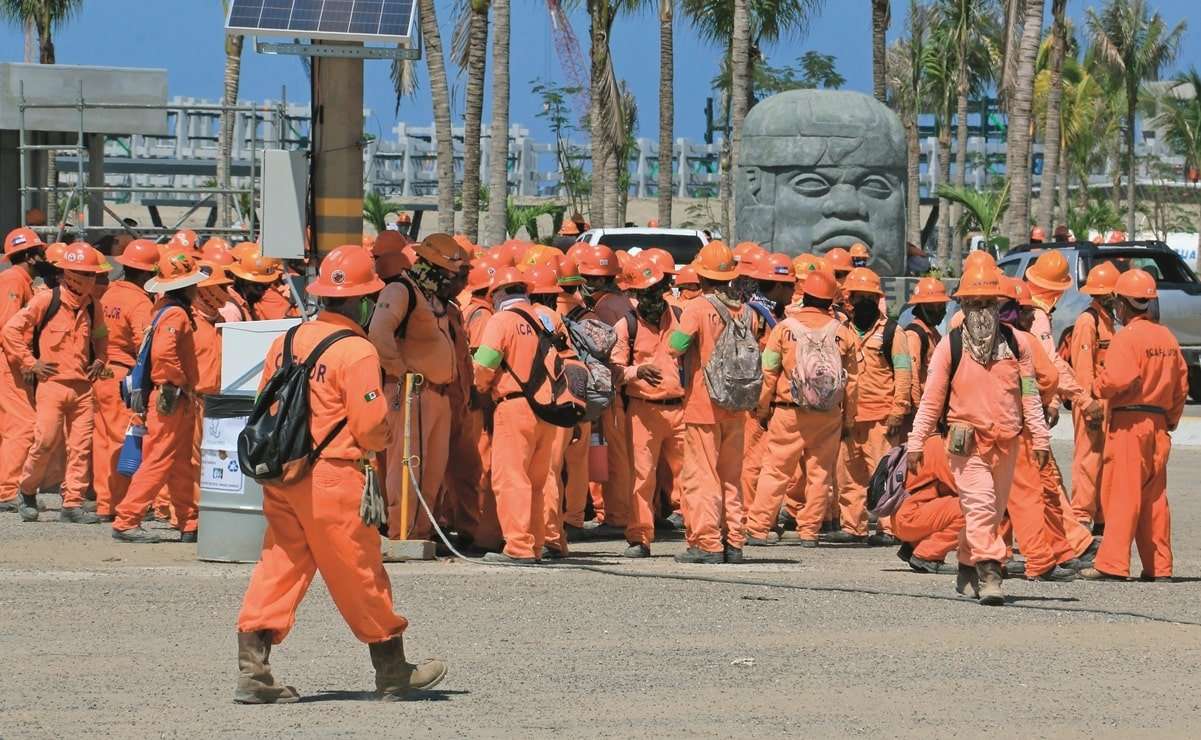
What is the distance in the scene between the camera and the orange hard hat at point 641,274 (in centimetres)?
1428

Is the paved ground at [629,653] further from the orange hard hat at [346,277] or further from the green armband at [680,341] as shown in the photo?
the orange hard hat at [346,277]

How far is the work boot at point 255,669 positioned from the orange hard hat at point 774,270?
6.50m

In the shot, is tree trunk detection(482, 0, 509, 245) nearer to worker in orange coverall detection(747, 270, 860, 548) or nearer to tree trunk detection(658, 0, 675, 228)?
tree trunk detection(658, 0, 675, 228)

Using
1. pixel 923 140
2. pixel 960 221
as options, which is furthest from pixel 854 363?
pixel 923 140

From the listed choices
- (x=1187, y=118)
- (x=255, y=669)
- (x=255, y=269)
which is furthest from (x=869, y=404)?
(x=1187, y=118)

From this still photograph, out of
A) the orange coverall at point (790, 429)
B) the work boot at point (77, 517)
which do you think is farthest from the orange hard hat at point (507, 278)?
the work boot at point (77, 517)

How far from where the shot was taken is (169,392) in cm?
1358

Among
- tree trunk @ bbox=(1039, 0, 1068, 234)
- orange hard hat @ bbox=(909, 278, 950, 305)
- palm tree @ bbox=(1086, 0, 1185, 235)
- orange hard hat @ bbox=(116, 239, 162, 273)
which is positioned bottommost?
orange hard hat @ bbox=(909, 278, 950, 305)

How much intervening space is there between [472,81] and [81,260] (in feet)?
50.3

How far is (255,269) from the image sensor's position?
15.1 meters

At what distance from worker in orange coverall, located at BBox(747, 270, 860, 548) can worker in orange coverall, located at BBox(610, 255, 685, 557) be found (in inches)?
23.7

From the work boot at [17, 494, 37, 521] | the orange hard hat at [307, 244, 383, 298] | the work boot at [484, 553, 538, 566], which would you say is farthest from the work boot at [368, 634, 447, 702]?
the work boot at [17, 494, 37, 521]

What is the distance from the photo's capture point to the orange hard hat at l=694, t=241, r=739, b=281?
13.0m

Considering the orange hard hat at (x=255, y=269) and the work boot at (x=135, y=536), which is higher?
the orange hard hat at (x=255, y=269)
